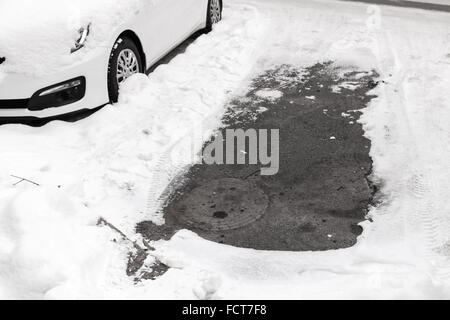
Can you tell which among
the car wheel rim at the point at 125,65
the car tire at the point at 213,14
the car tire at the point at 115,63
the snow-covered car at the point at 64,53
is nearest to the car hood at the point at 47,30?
the snow-covered car at the point at 64,53

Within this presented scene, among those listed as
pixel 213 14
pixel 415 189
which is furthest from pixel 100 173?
pixel 213 14

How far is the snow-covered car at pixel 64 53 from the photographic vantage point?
5.73 m

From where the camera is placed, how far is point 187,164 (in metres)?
5.49

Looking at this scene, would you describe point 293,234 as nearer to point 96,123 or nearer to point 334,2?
point 96,123

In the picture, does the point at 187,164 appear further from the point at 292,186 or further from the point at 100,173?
the point at 292,186

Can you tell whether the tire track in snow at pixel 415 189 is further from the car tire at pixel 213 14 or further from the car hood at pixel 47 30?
the car hood at pixel 47 30

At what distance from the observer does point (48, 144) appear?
5559 mm

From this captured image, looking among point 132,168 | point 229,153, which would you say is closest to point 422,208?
point 229,153

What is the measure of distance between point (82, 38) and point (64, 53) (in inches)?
10.0

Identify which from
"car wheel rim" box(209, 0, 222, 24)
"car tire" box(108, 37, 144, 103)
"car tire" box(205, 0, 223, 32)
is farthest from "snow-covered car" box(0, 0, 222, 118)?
"car wheel rim" box(209, 0, 222, 24)

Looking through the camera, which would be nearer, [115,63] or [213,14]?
[115,63]
